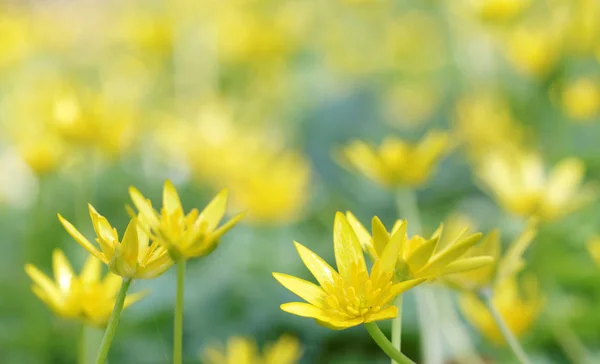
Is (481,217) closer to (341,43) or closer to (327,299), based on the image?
(327,299)

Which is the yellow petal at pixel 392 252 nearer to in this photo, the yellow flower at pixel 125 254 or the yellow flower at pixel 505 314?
the yellow flower at pixel 125 254

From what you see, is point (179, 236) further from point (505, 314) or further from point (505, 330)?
point (505, 314)

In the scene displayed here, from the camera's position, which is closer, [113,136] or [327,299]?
[327,299]

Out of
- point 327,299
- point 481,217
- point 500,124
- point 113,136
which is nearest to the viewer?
point 327,299

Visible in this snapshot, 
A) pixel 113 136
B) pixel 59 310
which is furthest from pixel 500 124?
pixel 59 310

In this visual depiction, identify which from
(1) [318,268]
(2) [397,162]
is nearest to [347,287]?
(1) [318,268]
